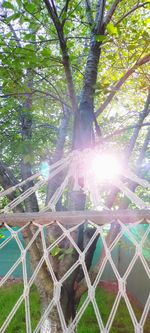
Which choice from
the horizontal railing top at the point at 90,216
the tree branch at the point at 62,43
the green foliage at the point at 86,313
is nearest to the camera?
the horizontal railing top at the point at 90,216

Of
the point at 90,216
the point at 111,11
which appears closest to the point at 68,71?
the point at 111,11

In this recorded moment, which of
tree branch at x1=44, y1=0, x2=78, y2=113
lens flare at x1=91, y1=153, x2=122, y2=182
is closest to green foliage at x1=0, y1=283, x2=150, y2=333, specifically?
lens flare at x1=91, y1=153, x2=122, y2=182

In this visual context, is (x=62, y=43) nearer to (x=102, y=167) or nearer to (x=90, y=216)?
(x=102, y=167)

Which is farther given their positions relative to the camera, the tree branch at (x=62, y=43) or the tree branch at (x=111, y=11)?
the tree branch at (x=111, y=11)

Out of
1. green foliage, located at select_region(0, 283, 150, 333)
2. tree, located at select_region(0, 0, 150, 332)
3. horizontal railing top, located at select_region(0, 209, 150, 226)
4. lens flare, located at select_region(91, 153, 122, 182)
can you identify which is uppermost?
tree, located at select_region(0, 0, 150, 332)

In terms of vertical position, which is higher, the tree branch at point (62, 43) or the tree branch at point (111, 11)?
the tree branch at point (111, 11)

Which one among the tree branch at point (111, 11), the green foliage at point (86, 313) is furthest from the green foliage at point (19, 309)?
the tree branch at point (111, 11)

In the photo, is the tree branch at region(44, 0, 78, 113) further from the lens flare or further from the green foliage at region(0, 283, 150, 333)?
the green foliage at region(0, 283, 150, 333)

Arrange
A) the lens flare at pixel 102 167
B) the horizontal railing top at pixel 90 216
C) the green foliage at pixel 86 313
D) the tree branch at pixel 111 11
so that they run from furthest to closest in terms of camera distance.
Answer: the green foliage at pixel 86 313 < the tree branch at pixel 111 11 < the lens flare at pixel 102 167 < the horizontal railing top at pixel 90 216

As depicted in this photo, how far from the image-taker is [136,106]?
3078 mm

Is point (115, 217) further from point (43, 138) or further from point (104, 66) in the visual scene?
point (104, 66)

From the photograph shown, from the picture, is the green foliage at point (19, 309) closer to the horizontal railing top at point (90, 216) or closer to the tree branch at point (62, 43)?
the horizontal railing top at point (90, 216)

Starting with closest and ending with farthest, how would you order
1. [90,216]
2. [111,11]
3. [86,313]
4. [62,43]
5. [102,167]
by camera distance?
[90,216] < [62,43] < [102,167] < [111,11] < [86,313]

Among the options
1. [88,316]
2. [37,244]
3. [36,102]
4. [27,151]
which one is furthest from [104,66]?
[88,316]
